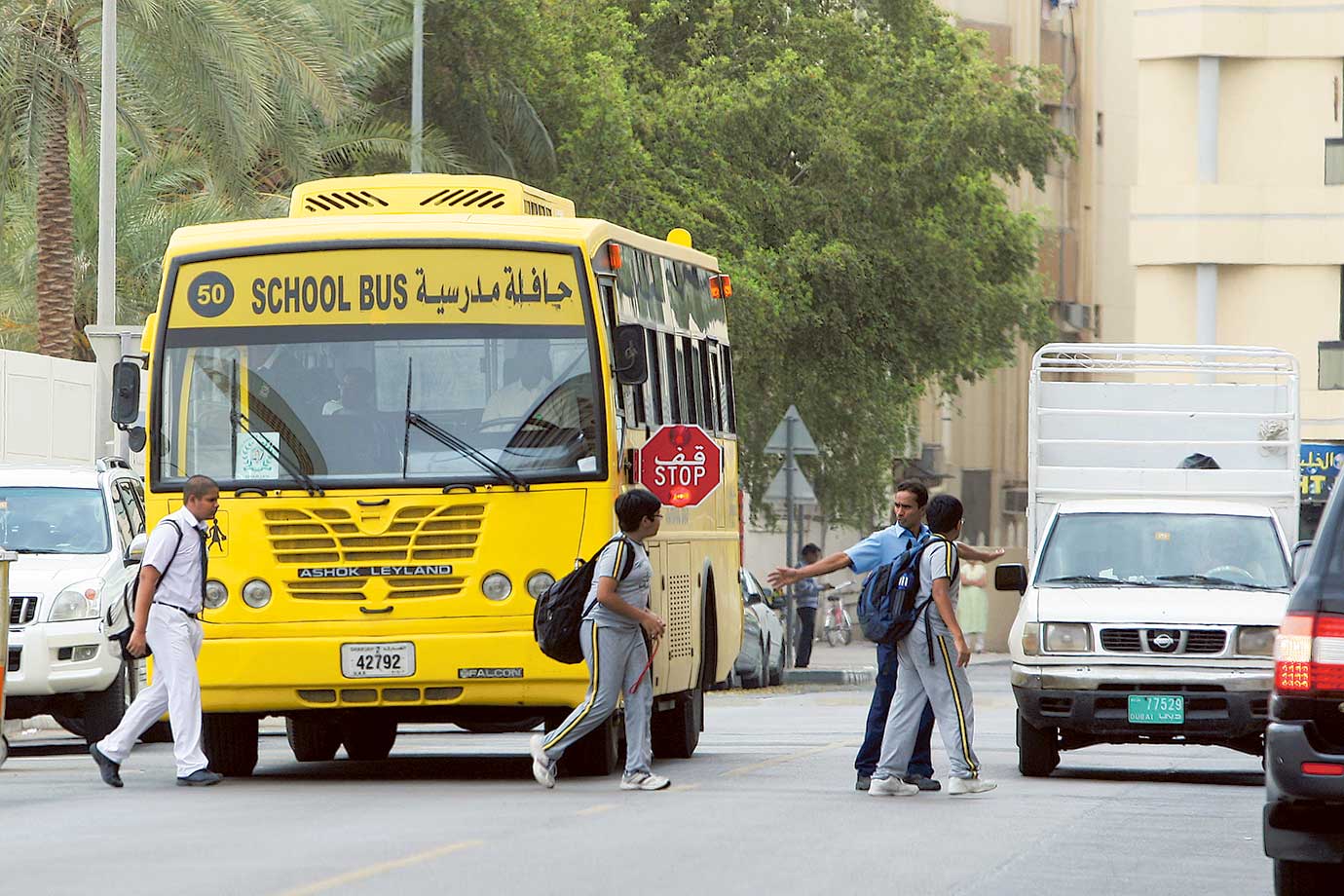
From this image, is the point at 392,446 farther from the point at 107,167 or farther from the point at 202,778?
the point at 107,167

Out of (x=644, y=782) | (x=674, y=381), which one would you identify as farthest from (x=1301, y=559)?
(x=674, y=381)

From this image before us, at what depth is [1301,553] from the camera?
9.80 meters

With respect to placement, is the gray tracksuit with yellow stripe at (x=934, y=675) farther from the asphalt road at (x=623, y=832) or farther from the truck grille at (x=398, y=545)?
the truck grille at (x=398, y=545)

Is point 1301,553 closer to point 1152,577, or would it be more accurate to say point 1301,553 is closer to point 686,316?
point 1152,577

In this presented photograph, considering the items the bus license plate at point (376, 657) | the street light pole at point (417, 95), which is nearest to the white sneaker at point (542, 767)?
the bus license plate at point (376, 657)

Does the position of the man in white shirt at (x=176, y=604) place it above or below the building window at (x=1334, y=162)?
below

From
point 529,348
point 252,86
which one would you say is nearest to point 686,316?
point 529,348

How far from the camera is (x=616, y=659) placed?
608 inches

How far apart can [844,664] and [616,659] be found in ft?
Answer: 97.2

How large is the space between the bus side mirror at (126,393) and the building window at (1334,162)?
120ft

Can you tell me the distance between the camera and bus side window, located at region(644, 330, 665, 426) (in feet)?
57.5

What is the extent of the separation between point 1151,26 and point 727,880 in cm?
4108

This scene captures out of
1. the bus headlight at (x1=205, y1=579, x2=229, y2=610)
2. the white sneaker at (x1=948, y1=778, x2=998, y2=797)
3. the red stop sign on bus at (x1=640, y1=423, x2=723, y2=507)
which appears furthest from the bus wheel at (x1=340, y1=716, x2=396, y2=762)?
the white sneaker at (x1=948, y1=778, x2=998, y2=797)

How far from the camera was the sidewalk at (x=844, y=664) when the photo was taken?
119ft
